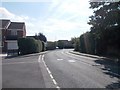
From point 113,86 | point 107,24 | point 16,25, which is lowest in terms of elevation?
point 113,86

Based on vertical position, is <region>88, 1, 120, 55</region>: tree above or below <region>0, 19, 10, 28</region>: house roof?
below

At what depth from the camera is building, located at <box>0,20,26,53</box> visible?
249 feet

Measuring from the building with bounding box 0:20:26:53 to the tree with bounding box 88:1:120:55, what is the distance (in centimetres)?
3876

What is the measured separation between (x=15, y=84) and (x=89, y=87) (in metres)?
3.45

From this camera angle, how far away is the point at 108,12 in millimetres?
35250

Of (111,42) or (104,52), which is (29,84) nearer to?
(111,42)

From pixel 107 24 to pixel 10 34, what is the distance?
4673 centimetres

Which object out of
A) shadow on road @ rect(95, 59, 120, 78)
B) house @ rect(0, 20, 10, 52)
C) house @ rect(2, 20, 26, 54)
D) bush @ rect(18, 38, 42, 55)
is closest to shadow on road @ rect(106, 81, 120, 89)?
shadow on road @ rect(95, 59, 120, 78)

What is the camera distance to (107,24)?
3584cm

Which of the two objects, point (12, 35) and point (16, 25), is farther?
point (16, 25)

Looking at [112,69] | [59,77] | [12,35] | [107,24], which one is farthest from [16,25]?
[59,77]

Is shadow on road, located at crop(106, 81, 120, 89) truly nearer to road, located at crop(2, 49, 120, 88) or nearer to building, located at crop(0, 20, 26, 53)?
road, located at crop(2, 49, 120, 88)

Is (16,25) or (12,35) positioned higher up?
(16,25)

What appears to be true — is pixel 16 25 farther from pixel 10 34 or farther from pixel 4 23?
pixel 10 34
